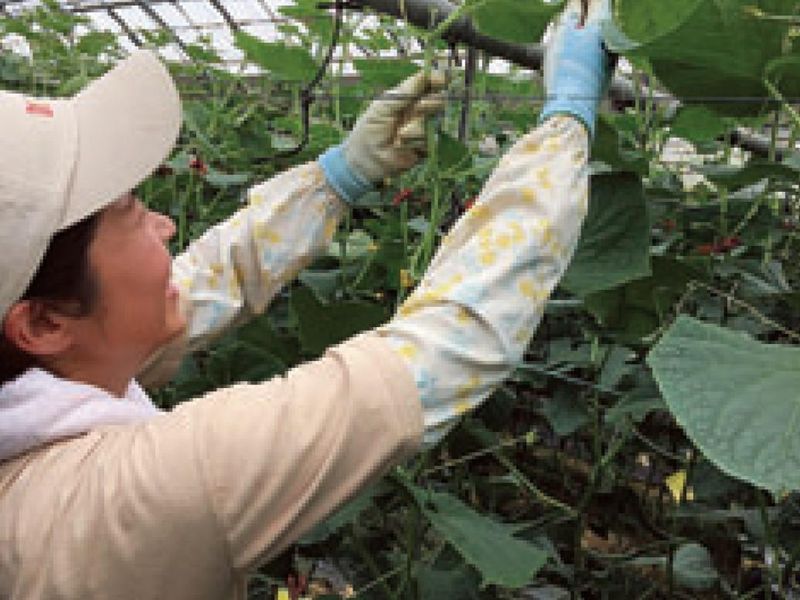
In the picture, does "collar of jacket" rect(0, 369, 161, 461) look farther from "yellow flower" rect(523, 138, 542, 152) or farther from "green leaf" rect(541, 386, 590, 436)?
"green leaf" rect(541, 386, 590, 436)

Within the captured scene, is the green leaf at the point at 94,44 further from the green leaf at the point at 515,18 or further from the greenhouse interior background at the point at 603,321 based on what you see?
the green leaf at the point at 515,18

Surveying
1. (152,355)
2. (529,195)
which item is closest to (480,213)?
(529,195)

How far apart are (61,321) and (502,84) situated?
1.07 meters

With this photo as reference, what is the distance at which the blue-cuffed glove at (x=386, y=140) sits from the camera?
1009 mm

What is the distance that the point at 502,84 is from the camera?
170 centimetres

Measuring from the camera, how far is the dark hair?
2.53ft

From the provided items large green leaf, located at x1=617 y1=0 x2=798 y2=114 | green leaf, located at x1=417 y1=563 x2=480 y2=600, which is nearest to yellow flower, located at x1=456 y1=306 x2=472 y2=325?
large green leaf, located at x1=617 y1=0 x2=798 y2=114

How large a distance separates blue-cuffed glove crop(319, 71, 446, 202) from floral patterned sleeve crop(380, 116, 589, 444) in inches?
9.5

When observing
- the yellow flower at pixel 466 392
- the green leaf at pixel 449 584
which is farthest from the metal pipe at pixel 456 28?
the green leaf at pixel 449 584

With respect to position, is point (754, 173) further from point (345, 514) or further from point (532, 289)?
point (345, 514)

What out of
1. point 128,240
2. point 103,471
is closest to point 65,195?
point 128,240

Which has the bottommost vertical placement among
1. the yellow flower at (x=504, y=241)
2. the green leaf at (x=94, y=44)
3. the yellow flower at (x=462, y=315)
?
the green leaf at (x=94, y=44)

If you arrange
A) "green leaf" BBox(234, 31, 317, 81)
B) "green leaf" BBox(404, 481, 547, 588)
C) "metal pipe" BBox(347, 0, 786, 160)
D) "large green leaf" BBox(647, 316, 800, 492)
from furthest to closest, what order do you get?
"green leaf" BBox(234, 31, 317, 81)
"metal pipe" BBox(347, 0, 786, 160)
"green leaf" BBox(404, 481, 547, 588)
"large green leaf" BBox(647, 316, 800, 492)

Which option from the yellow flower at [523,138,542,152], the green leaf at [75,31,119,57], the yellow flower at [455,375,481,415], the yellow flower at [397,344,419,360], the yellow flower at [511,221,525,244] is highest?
the yellow flower at [523,138,542,152]
